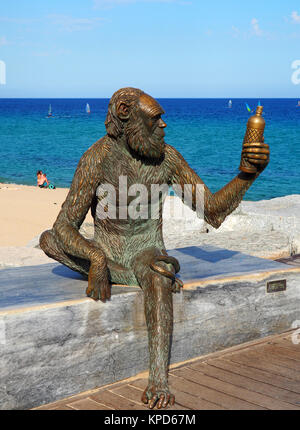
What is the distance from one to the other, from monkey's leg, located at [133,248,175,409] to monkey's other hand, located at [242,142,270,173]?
0.78 m

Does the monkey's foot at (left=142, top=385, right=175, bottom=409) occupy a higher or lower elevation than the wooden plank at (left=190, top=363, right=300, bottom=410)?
higher

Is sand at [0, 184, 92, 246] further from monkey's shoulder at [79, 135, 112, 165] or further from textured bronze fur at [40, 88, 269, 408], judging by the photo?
monkey's shoulder at [79, 135, 112, 165]

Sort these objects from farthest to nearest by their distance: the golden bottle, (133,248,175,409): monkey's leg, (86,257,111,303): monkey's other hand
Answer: the golden bottle
(86,257,111,303): monkey's other hand
(133,248,175,409): monkey's leg

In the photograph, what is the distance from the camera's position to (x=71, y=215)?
3.38 metres

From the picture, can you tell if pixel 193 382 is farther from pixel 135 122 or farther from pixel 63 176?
pixel 63 176

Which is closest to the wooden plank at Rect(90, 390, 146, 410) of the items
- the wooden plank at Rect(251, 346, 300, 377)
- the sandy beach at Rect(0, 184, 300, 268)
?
the wooden plank at Rect(251, 346, 300, 377)

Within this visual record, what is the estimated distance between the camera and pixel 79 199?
3365 millimetres

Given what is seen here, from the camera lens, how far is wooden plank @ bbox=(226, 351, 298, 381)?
11.1ft

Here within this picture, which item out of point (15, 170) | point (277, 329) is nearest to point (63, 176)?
point (15, 170)

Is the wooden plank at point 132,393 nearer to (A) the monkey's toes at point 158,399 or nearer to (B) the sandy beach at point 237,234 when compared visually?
(A) the monkey's toes at point 158,399

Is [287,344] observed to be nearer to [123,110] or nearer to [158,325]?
[158,325]

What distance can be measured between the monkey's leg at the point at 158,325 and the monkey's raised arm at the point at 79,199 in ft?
1.42

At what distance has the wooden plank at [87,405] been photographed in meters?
2.94

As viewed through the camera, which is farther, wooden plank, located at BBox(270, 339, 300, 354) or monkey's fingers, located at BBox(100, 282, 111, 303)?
wooden plank, located at BBox(270, 339, 300, 354)
